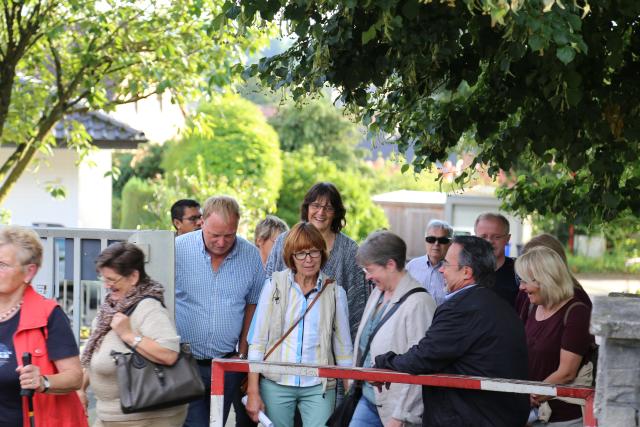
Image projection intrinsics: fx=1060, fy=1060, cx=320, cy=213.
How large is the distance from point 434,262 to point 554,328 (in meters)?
2.08

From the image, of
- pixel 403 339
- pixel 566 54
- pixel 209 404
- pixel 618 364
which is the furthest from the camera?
pixel 209 404

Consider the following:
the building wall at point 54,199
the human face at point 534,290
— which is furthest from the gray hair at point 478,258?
the building wall at point 54,199

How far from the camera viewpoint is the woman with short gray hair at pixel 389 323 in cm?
548

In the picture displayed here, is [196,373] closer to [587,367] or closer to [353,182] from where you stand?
[587,367]

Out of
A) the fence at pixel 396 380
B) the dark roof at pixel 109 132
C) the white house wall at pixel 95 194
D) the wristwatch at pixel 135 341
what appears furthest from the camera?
the white house wall at pixel 95 194

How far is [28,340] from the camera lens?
4.83 meters

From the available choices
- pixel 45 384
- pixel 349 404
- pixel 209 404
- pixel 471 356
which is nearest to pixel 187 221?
pixel 209 404

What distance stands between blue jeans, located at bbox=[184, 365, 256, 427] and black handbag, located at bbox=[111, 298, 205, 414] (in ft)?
2.86

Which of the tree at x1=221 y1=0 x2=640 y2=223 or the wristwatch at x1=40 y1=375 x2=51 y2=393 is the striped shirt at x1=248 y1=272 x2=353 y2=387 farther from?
the wristwatch at x1=40 y1=375 x2=51 y2=393

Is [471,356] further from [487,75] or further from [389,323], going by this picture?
[487,75]

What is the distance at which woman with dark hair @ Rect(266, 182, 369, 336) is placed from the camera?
269 inches

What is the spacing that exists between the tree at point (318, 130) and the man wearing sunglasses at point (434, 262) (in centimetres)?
3607

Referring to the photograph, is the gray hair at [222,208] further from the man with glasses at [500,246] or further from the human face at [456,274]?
the man with glasses at [500,246]

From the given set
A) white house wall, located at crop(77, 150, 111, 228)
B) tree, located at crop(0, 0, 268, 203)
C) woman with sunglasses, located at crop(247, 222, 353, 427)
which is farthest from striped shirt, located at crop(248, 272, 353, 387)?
white house wall, located at crop(77, 150, 111, 228)
